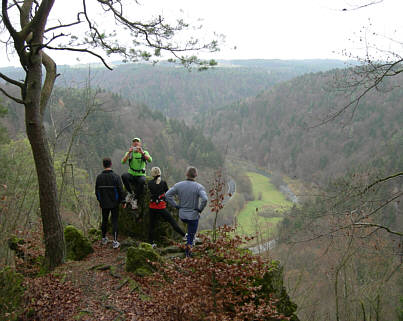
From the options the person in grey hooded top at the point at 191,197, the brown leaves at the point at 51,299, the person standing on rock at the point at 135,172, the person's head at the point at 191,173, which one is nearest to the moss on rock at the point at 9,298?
the brown leaves at the point at 51,299

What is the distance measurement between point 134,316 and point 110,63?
4438 millimetres

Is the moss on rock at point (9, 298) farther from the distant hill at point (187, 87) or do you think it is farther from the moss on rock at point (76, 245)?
the distant hill at point (187, 87)

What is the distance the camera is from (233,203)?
44.0 m

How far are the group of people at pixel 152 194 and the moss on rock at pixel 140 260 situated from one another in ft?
2.00

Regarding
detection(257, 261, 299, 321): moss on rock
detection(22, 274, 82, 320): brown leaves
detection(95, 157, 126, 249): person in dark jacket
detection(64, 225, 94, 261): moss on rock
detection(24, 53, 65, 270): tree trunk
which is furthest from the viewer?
detection(64, 225, 94, 261): moss on rock

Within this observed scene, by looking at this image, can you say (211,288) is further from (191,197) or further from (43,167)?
(43,167)

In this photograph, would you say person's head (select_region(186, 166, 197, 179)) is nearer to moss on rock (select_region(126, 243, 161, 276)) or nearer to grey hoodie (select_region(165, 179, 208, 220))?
grey hoodie (select_region(165, 179, 208, 220))

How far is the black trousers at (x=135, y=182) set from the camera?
639 cm

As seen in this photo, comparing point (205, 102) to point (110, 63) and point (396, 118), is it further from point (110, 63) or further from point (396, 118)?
point (110, 63)

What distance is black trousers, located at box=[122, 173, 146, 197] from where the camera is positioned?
639 centimetres

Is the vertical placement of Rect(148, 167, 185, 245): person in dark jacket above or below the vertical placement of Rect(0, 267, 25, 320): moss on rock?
above

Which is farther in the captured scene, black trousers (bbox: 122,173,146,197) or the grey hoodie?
black trousers (bbox: 122,173,146,197)

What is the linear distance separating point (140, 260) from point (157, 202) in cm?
110

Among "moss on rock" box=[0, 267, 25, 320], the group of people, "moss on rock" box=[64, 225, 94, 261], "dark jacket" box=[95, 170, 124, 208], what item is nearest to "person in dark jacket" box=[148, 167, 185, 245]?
the group of people
